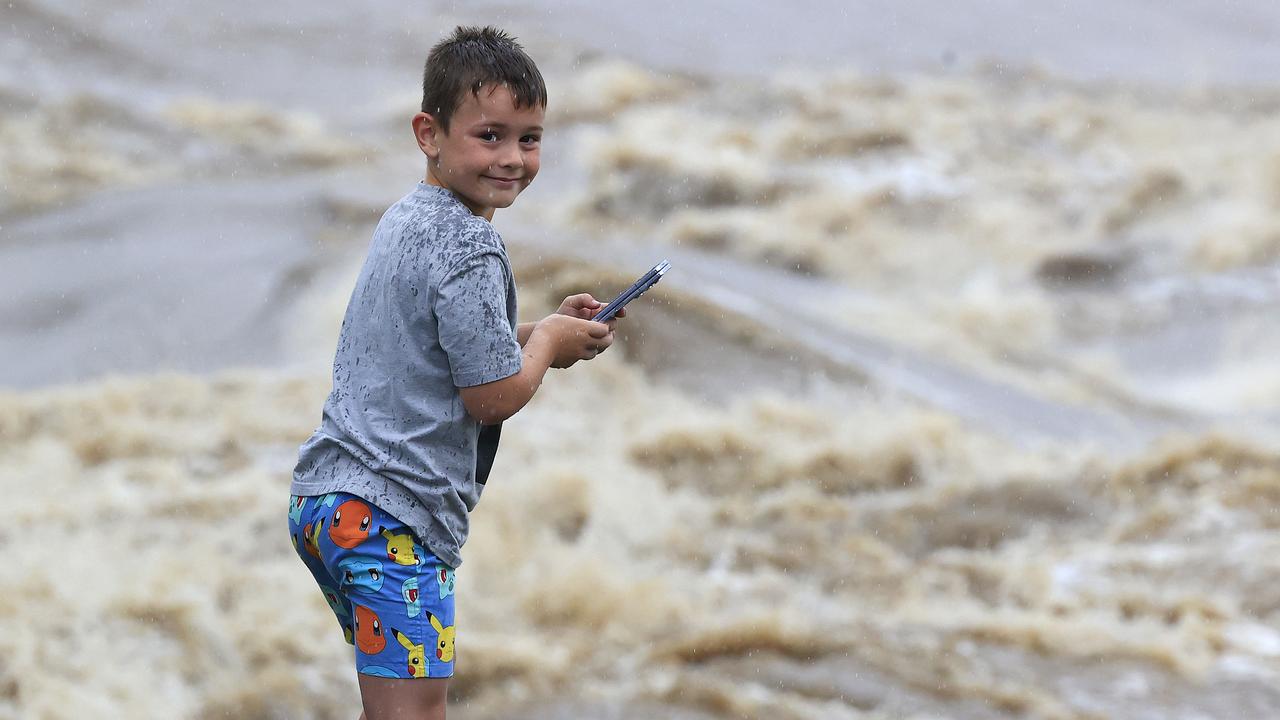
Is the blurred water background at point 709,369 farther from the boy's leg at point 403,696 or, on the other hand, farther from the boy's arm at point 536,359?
the boy's arm at point 536,359

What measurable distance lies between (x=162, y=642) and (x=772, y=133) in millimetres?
12070

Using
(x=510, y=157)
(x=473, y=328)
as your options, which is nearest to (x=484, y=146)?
(x=510, y=157)

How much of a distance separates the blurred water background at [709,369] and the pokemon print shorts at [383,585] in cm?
300

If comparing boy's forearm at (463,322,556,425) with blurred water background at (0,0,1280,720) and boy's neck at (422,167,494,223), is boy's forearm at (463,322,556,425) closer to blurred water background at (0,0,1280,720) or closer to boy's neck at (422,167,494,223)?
boy's neck at (422,167,494,223)

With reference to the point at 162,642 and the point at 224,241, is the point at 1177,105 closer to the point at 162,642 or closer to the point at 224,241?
the point at 224,241

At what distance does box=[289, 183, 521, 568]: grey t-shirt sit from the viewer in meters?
2.25

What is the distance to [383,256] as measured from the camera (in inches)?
92.1

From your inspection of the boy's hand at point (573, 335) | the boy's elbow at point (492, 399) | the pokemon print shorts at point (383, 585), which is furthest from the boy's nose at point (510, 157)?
Answer: the pokemon print shorts at point (383, 585)

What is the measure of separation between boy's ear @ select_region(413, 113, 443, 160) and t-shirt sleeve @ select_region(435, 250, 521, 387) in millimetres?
238

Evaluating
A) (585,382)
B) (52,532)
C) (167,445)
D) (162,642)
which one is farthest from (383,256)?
(585,382)

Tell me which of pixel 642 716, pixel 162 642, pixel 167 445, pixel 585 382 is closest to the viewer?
pixel 642 716

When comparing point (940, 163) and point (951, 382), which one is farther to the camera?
point (940, 163)

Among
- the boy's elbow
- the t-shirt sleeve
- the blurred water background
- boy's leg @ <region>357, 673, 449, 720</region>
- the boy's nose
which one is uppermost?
the blurred water background

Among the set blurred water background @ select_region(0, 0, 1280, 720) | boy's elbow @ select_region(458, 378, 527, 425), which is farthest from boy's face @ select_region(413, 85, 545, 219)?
blurred water background @ select_region(0, 0, 1280, 720)
